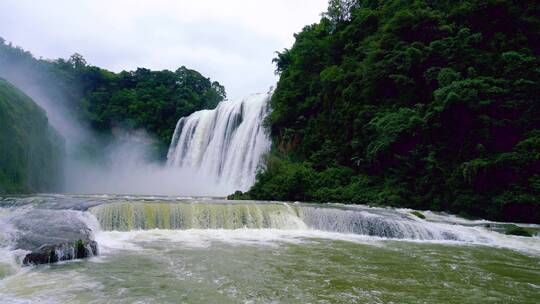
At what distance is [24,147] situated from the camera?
71.1ft

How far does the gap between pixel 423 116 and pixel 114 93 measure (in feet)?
118

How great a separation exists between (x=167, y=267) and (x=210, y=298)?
1.97 metres

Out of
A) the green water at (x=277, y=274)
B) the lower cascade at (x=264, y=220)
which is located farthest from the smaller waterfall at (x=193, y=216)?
the green water at (x=277, y=274)

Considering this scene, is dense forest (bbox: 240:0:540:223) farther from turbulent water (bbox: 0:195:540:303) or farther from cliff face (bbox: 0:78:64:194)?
cliff face (bbox: 0:78:64:194)

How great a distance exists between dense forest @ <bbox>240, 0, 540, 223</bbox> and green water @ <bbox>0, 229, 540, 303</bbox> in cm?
579

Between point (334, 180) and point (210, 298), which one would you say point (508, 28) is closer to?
point (334, 180)

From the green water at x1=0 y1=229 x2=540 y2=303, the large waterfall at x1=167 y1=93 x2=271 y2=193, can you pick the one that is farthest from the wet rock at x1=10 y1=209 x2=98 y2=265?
the large waterfall at x1=167 y1=93 x2=271 y2=193

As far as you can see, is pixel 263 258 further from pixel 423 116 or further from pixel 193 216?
pixel 423 116

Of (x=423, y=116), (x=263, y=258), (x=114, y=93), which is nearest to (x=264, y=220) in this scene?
(x=263, y=258)

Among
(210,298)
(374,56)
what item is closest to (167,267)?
(210,298)

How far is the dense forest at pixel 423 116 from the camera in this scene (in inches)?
592

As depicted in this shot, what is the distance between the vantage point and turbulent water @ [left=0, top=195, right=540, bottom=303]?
566 centimetres

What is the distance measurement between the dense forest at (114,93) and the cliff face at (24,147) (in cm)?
1348

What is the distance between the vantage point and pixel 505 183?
47.6 ft
